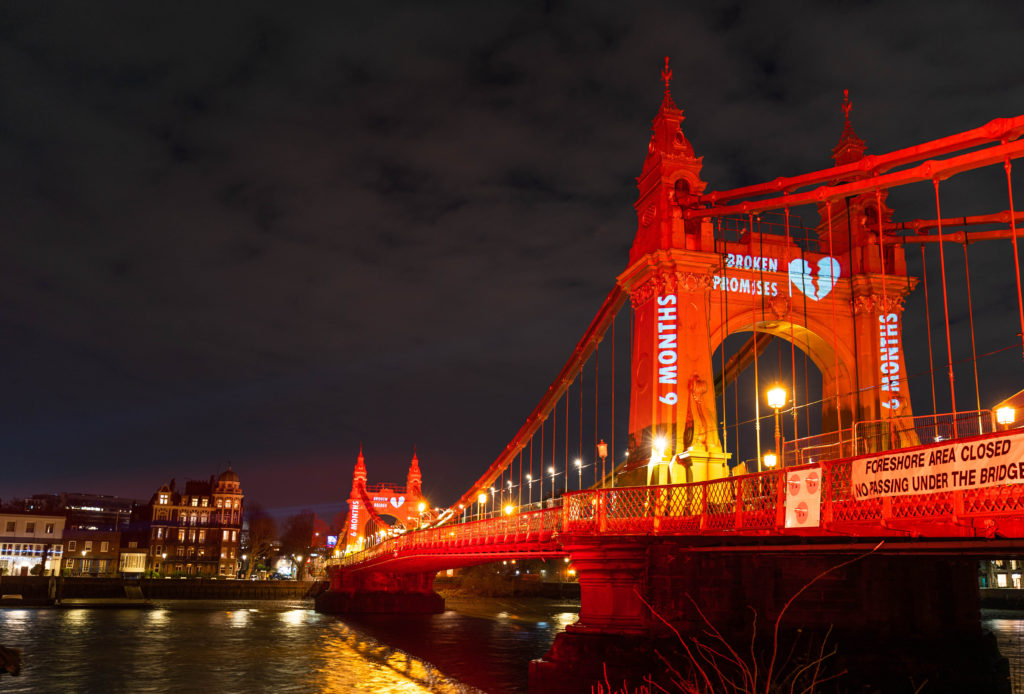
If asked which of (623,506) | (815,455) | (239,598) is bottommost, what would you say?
(239,598)

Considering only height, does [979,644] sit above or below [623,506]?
below

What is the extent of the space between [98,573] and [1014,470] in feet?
316

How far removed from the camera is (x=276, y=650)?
114 feet

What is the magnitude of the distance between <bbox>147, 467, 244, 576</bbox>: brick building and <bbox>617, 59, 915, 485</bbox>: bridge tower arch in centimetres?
8277

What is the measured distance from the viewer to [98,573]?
9088cm

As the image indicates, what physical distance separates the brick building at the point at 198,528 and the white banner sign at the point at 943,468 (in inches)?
3808

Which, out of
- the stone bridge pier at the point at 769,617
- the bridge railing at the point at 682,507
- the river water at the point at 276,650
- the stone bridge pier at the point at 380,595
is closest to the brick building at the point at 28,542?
the river water at the point at 276,650

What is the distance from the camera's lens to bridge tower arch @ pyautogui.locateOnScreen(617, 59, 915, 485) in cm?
2833

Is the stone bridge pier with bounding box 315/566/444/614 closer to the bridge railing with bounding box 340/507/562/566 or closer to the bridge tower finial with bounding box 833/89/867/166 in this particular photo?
the bridge railing with bounding box 340/507/562/566

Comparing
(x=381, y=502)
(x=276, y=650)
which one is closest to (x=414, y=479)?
(x=381, y=502)

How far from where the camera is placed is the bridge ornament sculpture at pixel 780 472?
501 inches

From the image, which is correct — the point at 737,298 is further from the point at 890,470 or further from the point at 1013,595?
the point at 1013,595

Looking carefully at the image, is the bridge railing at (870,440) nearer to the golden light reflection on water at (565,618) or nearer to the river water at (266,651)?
the river water at (266,651)

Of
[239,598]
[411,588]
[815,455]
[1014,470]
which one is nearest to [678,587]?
[815,455]
